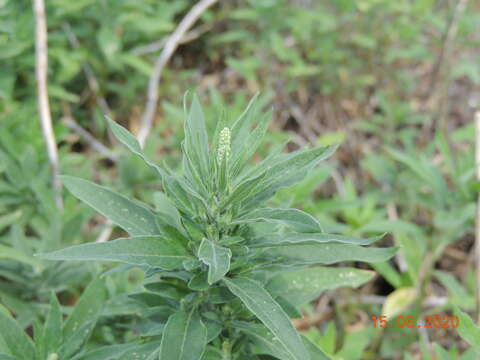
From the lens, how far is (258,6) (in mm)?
Result: 3777

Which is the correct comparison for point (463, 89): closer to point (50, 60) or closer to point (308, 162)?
point (50, 60)

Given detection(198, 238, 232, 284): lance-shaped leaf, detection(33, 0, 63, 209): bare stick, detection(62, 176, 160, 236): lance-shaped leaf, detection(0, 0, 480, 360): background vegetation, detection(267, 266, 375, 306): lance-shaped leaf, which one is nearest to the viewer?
detection(198, 238, 232, 284): lance-shaped leaf

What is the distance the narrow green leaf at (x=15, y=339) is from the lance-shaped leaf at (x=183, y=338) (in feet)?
1.65

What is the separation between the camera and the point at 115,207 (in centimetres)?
138

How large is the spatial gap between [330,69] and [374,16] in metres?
0.54

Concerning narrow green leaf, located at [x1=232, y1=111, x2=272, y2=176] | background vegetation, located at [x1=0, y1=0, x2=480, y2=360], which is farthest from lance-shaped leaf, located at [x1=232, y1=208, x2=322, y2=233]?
background vegetation, located at [x1=0, y1=0, x2=480, y2=360]

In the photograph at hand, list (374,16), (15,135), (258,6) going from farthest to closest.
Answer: (374,16) < (258,6) < (15,135)

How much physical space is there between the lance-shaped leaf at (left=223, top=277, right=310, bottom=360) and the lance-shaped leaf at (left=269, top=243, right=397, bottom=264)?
15cm

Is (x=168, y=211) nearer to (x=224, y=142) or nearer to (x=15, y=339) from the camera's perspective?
(x=224, y=142)

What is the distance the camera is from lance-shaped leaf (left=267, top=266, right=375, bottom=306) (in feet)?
5.34

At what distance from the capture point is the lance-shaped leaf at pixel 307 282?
5.34 feet

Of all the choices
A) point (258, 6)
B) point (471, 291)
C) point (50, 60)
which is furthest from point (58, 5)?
point (471, 291)

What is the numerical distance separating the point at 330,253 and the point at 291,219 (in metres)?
0.19

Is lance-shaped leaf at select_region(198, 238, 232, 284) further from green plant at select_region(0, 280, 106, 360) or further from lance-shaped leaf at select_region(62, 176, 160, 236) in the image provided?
green plant at select_region(0, 280, 106, 360)
